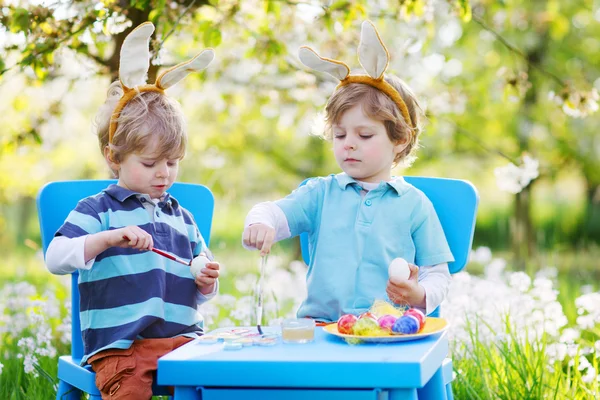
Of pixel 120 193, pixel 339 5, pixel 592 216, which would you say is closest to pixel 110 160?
pixel 120 193

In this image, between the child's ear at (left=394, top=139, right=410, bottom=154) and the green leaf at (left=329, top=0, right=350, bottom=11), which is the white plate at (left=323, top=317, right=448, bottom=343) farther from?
the green leaf at (left=329, top=0, right=350, bottom=11)

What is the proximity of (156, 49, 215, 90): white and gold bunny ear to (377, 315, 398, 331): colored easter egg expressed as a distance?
40.6 inches

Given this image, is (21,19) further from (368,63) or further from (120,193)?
(368,63)

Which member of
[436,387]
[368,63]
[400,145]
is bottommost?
[436,387]

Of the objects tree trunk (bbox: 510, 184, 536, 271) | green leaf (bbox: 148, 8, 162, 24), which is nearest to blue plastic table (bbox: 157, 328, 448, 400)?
green leaf (bbox: 148, 8, 162, 24)

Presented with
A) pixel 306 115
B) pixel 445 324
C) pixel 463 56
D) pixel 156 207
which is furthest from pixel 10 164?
pixel 445 324

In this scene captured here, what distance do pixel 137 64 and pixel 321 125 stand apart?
74 cm

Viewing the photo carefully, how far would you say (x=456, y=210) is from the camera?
2.76m

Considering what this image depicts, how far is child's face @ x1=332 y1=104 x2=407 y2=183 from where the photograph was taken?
8.61ft

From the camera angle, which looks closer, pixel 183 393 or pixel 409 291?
pixel 183 393

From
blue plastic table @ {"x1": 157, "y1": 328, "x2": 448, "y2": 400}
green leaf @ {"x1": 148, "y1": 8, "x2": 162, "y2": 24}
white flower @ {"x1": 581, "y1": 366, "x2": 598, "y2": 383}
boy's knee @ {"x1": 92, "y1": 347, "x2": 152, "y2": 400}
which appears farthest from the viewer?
green leaf @ {"x1": 148, "y1": 8, "x2": 162, "y2": 24}

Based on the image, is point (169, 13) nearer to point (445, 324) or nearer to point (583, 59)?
point (445, 324)

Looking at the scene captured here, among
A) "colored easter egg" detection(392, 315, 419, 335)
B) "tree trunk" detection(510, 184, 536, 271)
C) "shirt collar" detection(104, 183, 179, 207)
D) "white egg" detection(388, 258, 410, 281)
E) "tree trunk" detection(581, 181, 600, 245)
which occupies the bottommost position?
"tree trunk" detection(581, 181, 600, 245)

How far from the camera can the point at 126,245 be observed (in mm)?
2285
